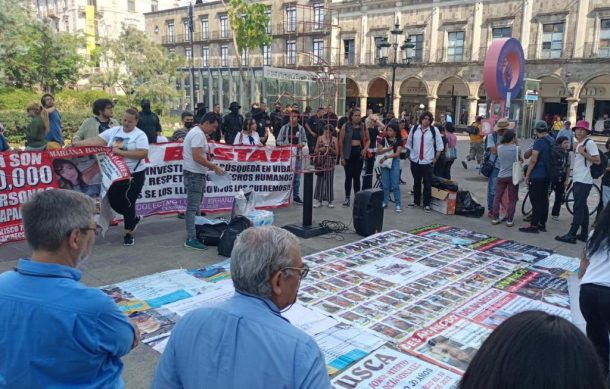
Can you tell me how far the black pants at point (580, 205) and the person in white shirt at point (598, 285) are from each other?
430cm

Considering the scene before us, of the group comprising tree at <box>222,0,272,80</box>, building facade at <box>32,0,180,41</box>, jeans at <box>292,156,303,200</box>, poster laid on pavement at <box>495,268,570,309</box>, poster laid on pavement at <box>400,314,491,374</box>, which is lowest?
poster laid on pavement at <box>495,268,570,309</box>

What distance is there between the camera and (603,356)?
298 cm

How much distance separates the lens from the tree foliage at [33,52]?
24.0 meters

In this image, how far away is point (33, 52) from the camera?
26969 mm

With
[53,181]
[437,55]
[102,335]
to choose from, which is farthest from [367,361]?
[437,55]

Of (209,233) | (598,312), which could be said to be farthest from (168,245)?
(598,312)

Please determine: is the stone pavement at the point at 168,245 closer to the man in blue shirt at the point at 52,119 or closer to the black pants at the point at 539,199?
the black pants at the point at 539,199

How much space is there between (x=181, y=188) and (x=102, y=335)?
6.14 metres

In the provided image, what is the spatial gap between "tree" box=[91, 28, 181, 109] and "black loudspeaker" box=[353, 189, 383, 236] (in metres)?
23.3

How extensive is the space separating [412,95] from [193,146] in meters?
35.0

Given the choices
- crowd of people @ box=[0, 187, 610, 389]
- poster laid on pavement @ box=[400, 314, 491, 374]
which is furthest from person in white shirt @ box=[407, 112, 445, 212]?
crowd of people @ box=[0, 187, 610, 389]

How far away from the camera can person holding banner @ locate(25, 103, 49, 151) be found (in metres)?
8.43

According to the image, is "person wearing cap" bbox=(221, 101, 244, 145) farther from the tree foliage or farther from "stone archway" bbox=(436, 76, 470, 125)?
"stone archway" bbox=(436, 76, 470, 125)

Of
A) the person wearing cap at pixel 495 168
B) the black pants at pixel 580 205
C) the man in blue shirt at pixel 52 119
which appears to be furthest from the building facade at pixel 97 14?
the black pants at pixel 580 205
